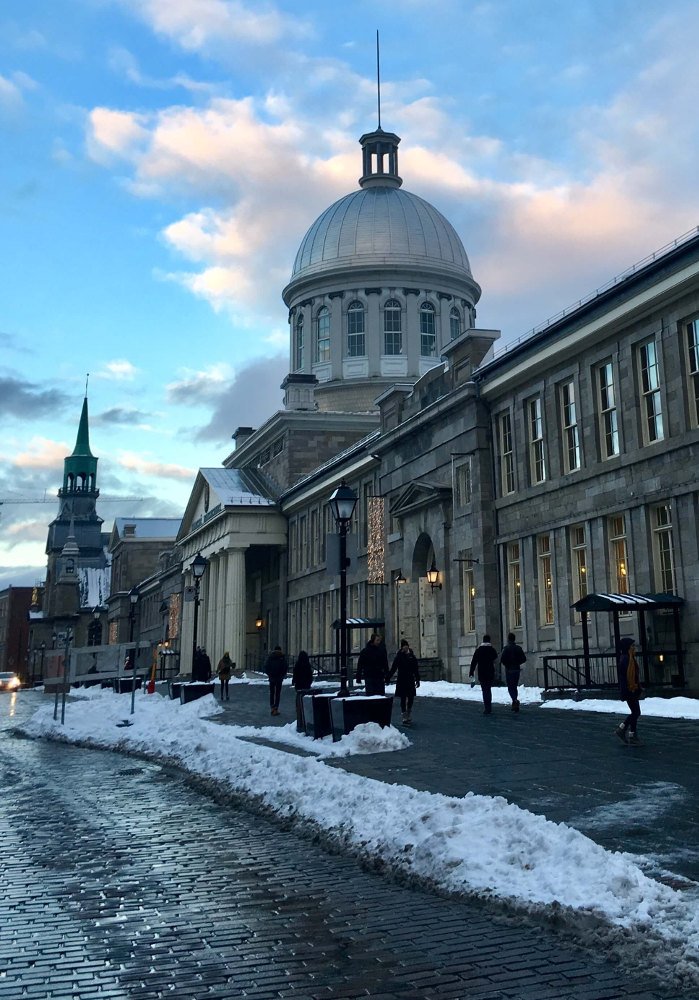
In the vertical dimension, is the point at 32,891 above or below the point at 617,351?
below

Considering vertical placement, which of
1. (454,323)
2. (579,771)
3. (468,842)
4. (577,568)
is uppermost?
(454,323)

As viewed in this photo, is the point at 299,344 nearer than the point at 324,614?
No

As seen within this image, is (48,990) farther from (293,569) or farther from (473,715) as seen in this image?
(293,569)

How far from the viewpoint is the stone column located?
61125 millimetres

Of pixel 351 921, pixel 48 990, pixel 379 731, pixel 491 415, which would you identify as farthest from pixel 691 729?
pixel 491 415

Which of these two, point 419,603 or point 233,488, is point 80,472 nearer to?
point 233,488

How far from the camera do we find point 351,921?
22.9 feet

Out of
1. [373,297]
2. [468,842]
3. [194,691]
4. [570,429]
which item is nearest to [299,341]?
[373,297]

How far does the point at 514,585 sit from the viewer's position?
109 ft

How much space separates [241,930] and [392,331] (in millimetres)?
70921

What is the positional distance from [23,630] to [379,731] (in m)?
173

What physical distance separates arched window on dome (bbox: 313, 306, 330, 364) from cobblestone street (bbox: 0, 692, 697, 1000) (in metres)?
68.2

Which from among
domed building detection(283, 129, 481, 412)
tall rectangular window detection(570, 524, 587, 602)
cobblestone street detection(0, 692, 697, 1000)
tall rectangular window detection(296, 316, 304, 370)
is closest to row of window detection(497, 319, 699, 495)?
tall rectangular window detection(570, 524, 587, 602)

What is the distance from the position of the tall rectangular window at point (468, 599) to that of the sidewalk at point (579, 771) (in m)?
13.6
